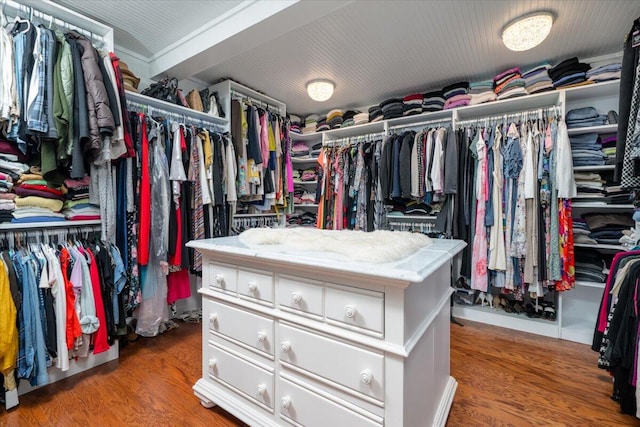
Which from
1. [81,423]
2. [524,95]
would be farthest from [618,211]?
[81,423]

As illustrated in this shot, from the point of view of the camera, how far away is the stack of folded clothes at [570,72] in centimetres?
236

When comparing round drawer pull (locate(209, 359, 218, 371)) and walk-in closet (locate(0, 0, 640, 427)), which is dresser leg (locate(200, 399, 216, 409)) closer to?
walk-in closet (locate(0, 0, 640, 427))

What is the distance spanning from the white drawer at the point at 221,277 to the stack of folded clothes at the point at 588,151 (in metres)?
2.72

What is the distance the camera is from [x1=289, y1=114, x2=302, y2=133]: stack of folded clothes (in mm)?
3906

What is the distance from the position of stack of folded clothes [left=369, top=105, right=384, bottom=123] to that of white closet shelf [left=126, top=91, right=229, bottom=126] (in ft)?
5.20

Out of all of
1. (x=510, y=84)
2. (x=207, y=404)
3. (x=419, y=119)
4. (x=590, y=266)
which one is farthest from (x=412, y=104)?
(x=207, y=404)

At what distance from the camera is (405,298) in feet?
2.94

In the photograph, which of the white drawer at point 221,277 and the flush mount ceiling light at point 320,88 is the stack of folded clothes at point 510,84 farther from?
the white drawer at point 221,277

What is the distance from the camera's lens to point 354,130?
11.5 ft

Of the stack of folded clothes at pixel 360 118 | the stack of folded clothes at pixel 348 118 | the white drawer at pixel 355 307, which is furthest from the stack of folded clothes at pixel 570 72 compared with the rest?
the white drawer at pixel 355 307

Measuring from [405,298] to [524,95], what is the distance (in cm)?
251

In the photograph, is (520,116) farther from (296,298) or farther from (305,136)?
(296,298)

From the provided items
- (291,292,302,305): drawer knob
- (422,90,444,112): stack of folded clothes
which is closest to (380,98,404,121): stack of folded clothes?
(422,90,444,112): stack of folded clothes

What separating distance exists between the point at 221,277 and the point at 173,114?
1814 mm
